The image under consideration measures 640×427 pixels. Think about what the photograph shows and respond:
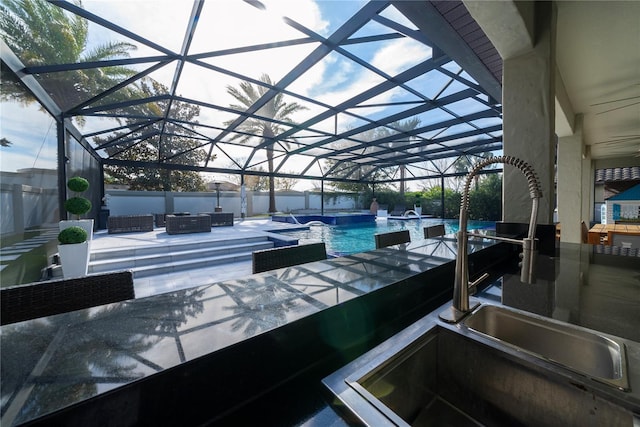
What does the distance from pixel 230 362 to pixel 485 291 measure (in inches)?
53.3

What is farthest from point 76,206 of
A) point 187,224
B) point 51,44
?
point 187,224

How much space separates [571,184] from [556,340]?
5271 millimetres

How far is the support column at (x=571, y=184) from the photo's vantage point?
4422mm

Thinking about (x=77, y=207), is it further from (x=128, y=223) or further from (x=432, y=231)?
(x=432, y=231)

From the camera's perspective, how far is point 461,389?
0.94 meters

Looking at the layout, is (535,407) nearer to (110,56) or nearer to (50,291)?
(50,291)

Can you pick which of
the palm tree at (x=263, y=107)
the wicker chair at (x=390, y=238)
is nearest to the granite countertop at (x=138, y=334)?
the wicker chair at (x=390, y=238)

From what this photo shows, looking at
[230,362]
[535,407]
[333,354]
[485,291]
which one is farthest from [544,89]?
[230,362]

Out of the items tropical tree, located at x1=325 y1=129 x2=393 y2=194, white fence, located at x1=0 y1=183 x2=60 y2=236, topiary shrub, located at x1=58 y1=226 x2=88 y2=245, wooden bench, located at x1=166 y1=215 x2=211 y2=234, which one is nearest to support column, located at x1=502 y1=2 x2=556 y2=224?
white fence, located at x1=0 y1=183 x2=60 y2=236

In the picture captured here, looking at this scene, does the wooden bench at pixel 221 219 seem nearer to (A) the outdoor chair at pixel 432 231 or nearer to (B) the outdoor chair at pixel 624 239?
(A) the outdoor chair at pixel 432 231

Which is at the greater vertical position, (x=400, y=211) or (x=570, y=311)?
(x=400, y=211)

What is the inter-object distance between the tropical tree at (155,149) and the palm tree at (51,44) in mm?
1021

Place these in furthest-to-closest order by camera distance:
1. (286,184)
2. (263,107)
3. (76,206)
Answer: (286,184)
(263,107)
(76,206)

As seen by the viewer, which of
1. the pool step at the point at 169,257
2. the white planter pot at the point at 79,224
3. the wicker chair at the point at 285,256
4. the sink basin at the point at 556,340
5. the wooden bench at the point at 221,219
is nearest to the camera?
the sink basin at the point at 556,340
